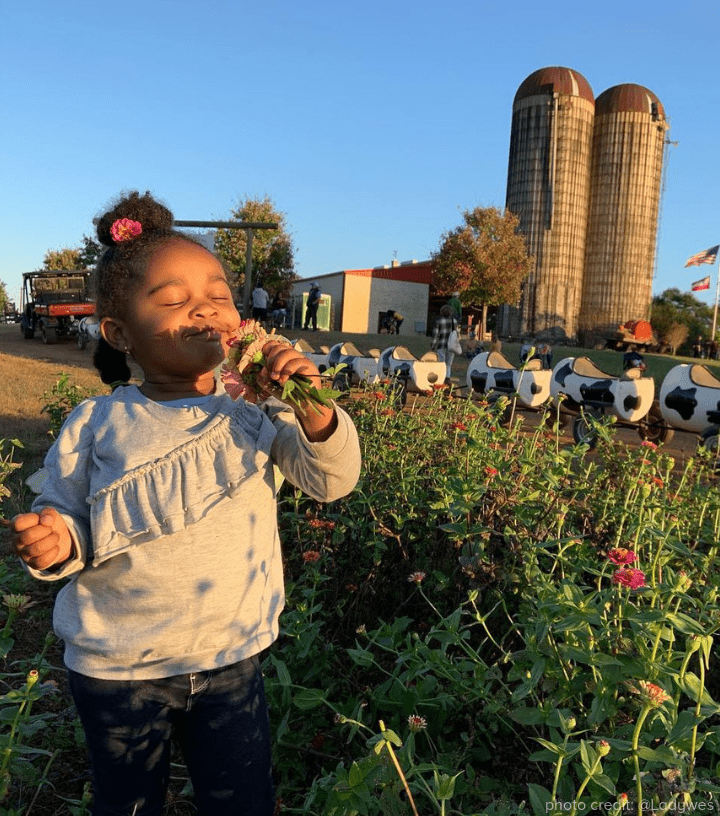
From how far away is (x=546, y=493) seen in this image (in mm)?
2611

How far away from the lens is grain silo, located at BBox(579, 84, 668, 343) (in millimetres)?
33406

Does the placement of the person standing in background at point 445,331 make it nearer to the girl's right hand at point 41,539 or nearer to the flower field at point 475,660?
the flower field at point 475,660

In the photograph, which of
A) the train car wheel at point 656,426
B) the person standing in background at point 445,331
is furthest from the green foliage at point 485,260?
the train car wheel at point 656,426

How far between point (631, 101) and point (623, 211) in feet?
16.5

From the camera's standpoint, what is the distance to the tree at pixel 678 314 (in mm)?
38031

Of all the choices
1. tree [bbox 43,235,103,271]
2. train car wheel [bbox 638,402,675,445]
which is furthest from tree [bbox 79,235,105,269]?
train car wheel [bbox 638,402,675,445]

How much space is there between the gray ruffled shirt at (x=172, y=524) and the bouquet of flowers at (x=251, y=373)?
16cm

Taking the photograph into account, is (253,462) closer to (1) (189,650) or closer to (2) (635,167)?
(1) (189,650)

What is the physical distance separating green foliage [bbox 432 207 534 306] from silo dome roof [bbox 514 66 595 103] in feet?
20.4

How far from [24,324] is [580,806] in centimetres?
2453

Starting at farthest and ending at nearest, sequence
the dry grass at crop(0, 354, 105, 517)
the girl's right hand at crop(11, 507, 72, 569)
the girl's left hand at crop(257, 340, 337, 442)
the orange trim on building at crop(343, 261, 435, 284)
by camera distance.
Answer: the orange trim on building at crop(343, 261, 435, 284), the dry grass at crop(0, 354, 105, 517), the girl's right hand at crop(11, 507, 72, 569), the girl's left hand at crop(257, 340, 337, 442)

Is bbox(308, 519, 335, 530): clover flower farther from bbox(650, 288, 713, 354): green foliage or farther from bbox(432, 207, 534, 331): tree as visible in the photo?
bbox(650, 288, 713, 354): green foliage

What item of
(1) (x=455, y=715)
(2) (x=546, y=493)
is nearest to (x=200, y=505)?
(1) (x=455, y=715)

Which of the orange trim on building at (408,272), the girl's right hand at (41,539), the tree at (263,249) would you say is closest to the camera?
the girl's right hand at (41,539)
